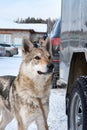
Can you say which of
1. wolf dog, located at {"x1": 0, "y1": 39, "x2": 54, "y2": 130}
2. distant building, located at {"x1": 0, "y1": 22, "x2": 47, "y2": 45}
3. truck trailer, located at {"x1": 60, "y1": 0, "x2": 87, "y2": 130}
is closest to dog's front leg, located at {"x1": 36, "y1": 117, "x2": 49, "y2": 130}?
wolf dog, located at {"x1": 0, "y1": 39, "x2": 54, "y2": 130}

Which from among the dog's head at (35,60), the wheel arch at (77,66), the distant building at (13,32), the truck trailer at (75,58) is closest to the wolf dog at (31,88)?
the dog's head at (35,60)

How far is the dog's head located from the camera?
18.3 ft

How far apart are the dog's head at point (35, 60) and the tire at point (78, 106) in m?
0.46

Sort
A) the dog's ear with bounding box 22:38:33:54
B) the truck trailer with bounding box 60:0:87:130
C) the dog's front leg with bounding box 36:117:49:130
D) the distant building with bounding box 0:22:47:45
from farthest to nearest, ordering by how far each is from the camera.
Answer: the distant building with bounding box 0:22:47:45
the dog's front leg with bounding box 36:117:49:130
the dog's ear with bounding box 22:38:33:54
the truck trailer with bounding box 60:0:87:130

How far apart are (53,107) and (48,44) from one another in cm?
378

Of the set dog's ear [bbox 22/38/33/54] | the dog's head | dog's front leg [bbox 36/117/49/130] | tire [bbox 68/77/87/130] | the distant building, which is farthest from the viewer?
the distant building

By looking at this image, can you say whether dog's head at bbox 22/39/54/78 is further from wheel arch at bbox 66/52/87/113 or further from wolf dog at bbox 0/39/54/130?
wheel arch at bbox 66/52/87/113

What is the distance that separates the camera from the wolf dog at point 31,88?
18.6 ft

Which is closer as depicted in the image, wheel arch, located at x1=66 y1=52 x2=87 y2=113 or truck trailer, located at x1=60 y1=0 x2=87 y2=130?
truck trailer, located at x1=60 y1=0 x2=87 y2=130

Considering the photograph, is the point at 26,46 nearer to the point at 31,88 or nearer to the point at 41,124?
the point at 31,88

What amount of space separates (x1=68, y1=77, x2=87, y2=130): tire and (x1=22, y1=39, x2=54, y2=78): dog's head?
464mm

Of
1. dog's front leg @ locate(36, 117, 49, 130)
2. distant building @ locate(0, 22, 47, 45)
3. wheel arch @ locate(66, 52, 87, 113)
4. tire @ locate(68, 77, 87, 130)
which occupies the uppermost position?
wheel arch @ locate(66, 52, 87, 113)

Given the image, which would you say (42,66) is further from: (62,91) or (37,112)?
(62,91)

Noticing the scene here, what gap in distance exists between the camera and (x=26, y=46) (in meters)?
5.77
